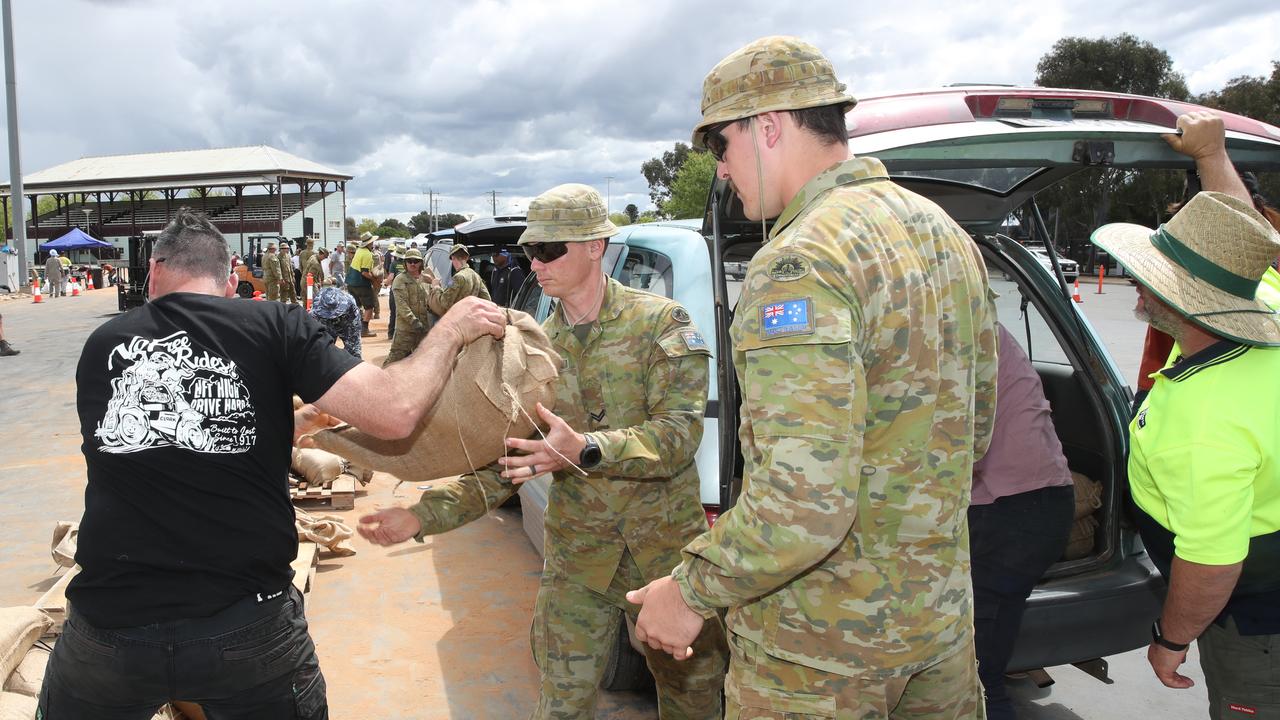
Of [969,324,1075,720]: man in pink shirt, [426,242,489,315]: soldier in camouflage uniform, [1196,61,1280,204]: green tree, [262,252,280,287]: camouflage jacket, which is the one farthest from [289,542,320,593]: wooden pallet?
[1196,61,1280,204]: green tree

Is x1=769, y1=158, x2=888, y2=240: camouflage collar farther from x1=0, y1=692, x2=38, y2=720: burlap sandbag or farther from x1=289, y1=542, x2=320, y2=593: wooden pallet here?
x1=289, y1=542, x2=320, y2=593: wooden pallet

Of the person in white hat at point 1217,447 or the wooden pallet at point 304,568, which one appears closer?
the person in white hat at point 1217,447

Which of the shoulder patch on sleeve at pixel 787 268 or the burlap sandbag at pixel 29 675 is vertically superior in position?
the shoulder patch on sleeve at pixel 787 268

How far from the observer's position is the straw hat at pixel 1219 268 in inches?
86.8

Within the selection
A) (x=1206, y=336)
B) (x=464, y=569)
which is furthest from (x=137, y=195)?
(x=1206, y=336)

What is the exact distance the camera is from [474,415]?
2.32 m

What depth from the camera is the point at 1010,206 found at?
136 inches

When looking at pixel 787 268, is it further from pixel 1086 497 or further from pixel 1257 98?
pixel 1257 98

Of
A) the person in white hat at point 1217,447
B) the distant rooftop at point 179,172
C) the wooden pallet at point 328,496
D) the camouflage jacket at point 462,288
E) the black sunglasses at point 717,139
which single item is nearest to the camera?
the black sunglasses at point 717,139

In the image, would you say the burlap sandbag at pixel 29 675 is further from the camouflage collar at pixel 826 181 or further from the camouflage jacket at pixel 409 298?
the camouflage jacket at pixel 409 298

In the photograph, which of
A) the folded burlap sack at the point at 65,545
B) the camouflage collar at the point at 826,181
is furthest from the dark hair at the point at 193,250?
the folded burlap sack at the point at 65,545

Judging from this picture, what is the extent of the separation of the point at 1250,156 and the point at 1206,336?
733mm

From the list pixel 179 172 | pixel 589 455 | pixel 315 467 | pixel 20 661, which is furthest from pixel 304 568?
pixel 179 172

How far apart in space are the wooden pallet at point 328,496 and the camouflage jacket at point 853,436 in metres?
5.55
